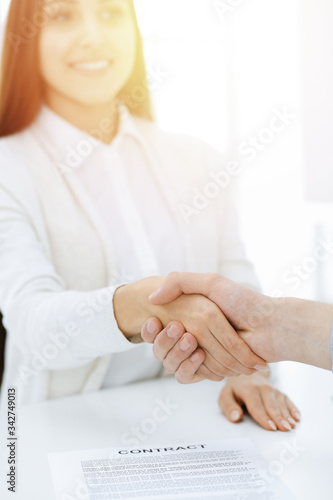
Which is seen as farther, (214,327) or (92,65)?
(92,65)

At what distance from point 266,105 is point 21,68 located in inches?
27.5

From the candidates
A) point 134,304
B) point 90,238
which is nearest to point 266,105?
point 90,238

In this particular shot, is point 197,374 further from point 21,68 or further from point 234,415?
point 21,68

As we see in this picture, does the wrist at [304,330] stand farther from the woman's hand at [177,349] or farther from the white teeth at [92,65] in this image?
the white teeth at [92,65]

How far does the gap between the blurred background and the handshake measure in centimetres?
51

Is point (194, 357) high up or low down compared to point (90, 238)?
down

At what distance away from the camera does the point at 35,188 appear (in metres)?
1.26

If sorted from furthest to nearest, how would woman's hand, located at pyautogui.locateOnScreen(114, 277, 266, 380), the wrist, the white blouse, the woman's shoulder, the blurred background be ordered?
the blurred background
the woman's shoulder
the white blouse
woman's hand, located at pyautogui.locateOnScreen(114, 277, 266, 380)
the wrist

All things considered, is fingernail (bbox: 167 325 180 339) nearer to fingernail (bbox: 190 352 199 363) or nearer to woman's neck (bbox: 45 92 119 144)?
fingernail (bbox: 190 352 199 363)

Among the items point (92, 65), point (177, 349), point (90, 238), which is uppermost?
point (92, 65)

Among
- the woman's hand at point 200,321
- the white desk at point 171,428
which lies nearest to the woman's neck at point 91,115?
the woman's hand at point 200,321

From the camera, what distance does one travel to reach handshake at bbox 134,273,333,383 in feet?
3.17

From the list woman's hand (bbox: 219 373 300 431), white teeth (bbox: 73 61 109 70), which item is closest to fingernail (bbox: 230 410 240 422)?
woman's hand (bbox: 219 373 300 431)

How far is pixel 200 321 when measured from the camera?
3.29 feet
